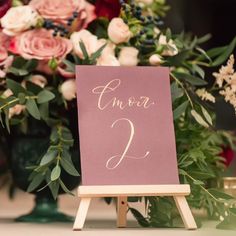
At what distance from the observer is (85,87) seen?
39.4 inches

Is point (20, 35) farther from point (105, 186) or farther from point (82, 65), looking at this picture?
point (105, 186)

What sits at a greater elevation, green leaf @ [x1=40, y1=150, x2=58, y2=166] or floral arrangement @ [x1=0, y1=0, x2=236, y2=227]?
floral arrangement @ [x1=0, y1=0, x2=236, y2=227]

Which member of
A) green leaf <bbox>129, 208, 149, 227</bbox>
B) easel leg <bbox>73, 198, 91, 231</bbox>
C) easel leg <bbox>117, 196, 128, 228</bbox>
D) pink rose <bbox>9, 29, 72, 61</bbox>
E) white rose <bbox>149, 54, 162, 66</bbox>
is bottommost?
green leaf <bbox>129, 208, 149, 227</bbox>

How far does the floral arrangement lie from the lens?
103 centimetres

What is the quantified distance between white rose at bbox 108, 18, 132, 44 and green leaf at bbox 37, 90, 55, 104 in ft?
0.52

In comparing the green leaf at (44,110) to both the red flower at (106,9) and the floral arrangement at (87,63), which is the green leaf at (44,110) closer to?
the floral arrangement at (87,63)

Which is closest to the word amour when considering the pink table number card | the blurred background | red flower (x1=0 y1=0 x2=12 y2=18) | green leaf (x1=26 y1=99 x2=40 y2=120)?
the pink table number card

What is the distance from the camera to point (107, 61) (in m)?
1.08

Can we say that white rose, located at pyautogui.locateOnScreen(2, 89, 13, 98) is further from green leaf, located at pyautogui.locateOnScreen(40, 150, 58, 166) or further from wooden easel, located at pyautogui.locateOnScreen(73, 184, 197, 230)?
wooden easel, located at pyautogui.locateOnScreen(73, 184, 197, 230)

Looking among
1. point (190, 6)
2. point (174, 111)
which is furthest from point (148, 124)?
point (190, 6)

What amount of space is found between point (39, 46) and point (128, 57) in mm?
159

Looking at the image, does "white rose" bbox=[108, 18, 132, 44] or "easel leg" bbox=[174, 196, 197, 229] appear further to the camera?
"white rose" bbox=[108, 18, 132, 44]

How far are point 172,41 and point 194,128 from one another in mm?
168

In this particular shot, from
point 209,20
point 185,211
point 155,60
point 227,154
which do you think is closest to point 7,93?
point 155,60
